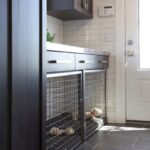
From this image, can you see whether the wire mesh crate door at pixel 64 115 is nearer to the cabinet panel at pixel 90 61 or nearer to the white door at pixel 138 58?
the cabinet panel at pixel 90 61

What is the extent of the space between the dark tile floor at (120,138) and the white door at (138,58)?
0.79 feet

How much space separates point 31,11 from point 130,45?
2549 mm

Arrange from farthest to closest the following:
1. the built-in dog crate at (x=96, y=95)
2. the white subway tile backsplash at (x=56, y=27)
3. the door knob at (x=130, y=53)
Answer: the door knob at (x=130, y=53), the white subway tile backsplash at (x=56, y=27), the built-in dog crate at (x=96, y=95)

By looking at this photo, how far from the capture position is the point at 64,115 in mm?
3061

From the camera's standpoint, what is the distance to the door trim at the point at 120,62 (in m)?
3.62

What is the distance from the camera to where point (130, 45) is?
3.60 metres

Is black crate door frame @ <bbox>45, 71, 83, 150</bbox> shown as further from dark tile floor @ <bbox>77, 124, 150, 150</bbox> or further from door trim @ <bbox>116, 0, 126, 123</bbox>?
door trim @ <bbox>116, 0, 126, 123</bbox>

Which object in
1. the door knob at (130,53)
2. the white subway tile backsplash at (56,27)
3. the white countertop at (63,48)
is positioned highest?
the white subway tile backsplash at (56,27)

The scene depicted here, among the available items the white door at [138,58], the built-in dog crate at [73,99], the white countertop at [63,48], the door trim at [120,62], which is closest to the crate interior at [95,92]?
the built-in dog crate at [73,99]

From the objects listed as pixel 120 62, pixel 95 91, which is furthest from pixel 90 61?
pixel 120 62

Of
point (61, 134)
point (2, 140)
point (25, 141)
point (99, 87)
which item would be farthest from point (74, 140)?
point (2, 140)

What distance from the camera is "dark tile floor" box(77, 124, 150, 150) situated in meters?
2.56

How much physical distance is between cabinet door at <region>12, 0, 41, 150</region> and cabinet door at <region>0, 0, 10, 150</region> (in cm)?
4

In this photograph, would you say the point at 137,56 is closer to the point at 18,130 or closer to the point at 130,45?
the point at 130,45
